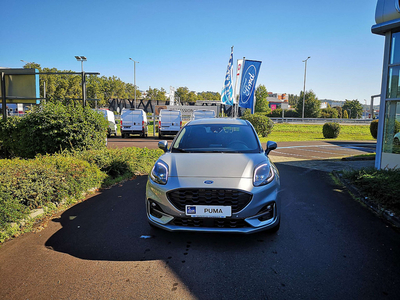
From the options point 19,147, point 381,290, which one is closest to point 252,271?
point 381,290

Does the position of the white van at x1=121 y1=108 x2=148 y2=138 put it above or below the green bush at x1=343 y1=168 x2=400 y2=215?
above

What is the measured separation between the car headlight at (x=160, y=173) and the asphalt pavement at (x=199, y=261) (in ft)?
2.58

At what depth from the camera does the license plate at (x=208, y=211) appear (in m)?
3.42

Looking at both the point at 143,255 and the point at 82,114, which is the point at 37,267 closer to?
the point at 143,255

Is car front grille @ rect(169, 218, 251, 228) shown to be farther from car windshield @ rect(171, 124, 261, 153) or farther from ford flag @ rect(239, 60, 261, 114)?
ford flag @ rect(239, 60, 261, 114)

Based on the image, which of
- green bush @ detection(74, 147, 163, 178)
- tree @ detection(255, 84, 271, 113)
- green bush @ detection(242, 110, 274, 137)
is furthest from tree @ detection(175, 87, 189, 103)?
green bush @ detection(74, 147, 163, 178)

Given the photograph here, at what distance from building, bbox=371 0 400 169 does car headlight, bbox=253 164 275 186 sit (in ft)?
17.4

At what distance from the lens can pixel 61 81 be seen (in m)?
60.2

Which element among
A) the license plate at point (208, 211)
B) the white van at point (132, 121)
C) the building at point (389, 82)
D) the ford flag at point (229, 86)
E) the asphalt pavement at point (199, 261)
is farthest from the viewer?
the ford flag at point (229, 86)

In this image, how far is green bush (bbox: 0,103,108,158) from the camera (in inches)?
322

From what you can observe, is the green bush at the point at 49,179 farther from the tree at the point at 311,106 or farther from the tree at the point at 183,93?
the tree at the point at 183,93

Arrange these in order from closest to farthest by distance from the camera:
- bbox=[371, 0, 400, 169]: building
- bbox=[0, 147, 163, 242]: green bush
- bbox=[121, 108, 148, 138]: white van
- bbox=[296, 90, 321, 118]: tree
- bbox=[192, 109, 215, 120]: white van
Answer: bbox=[0, 147, 163, 242]: green bush, bbox=[371, 0, 400, 169]: building, bbox=[121, 108, 148, 138]: white van, bbox=[192, 109, 215, 120]: white van, bbox=[296, 90, 321, 118]: tree

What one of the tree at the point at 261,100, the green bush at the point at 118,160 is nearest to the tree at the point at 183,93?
the tree at the point at 261,100

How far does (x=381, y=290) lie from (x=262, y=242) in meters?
1.37
